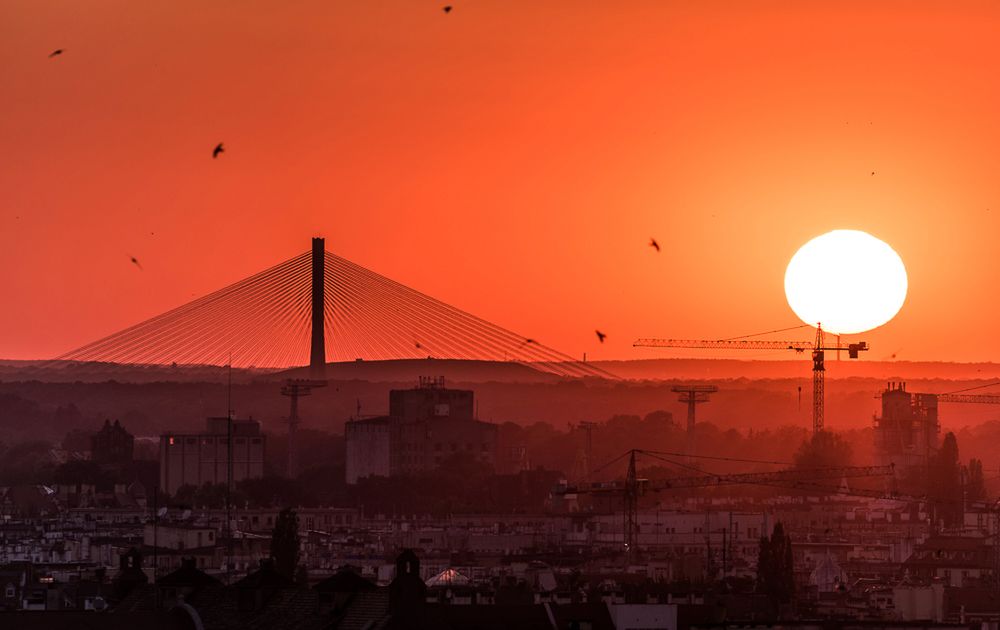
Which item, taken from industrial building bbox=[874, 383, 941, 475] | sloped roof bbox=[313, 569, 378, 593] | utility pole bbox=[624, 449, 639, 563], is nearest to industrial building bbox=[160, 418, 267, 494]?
utility pole bbox=[624, 449, 639, 563]

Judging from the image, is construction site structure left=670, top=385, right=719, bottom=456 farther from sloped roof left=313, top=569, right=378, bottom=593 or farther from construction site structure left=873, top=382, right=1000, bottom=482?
sloped roof left=313, top=569, right=378, bottom=593

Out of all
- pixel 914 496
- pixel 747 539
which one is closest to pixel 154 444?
pixel 914 496

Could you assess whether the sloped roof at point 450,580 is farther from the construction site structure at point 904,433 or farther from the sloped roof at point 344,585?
the construction site structure at point 904,433

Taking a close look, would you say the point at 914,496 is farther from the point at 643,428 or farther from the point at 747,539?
the point at 643,428

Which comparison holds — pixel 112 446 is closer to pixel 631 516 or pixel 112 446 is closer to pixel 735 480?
pixel 735 480

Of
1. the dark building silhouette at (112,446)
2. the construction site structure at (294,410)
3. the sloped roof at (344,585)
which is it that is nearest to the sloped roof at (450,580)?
the sloped roof at (344,585)

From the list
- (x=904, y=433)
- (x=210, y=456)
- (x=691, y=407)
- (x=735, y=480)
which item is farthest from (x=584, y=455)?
(x=210, y=456)
